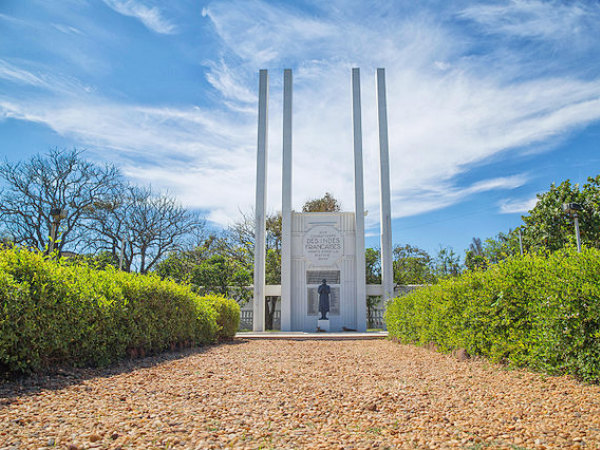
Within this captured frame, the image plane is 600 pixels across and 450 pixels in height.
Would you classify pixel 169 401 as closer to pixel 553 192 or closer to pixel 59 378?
pixel 59 378

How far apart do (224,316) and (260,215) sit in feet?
24.7

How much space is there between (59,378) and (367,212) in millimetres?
14935

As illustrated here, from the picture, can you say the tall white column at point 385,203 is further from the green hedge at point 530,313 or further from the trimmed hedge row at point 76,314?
the trimmed hedge row at point 76,314

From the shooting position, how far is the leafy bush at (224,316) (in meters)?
10.4

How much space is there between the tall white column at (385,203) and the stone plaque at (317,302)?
197 centimetres

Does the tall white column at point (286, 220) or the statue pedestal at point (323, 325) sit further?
the tall white column at point (286, 220)

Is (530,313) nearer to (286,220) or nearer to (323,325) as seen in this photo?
(323,325)

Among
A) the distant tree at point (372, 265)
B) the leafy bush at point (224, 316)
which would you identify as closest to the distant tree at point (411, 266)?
the distant tree at point (372, 265)

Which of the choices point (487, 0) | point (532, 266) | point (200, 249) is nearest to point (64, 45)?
point (487, 0)

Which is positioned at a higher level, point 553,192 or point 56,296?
point 553,192

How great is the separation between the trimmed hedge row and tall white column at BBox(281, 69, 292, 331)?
9487 mm

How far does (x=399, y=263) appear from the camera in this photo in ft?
83.8

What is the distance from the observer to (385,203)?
17.5 metres

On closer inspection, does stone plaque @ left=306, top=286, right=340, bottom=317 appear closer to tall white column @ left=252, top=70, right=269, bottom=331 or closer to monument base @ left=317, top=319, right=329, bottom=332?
monument base @ left=317, top=319, right=329, bottom=332
